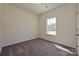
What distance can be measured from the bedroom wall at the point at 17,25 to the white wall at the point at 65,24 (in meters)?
0.91

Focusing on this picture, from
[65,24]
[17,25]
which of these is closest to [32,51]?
[65,24]

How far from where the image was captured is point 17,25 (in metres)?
3.54

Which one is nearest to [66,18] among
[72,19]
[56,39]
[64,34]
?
[72,19]

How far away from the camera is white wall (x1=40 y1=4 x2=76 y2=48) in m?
2.58

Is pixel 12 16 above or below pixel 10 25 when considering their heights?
above

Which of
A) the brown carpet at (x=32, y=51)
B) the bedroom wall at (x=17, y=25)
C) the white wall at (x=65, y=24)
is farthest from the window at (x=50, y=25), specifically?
the brown carpet at (x=32, y=51)

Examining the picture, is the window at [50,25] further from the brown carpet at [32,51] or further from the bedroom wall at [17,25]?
the brown carpet at [32,51]

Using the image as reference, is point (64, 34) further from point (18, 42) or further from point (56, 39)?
point (18, 42)

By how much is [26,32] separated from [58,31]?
A: 1.47 meters

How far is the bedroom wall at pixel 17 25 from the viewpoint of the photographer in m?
3.08

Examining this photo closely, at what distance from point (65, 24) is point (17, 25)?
74.4 inches

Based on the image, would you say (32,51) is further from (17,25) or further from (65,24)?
(17,25)

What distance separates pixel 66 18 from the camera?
2840 mm

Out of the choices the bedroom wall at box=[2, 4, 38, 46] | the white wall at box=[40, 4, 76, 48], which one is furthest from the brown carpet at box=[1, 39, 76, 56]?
the bedroom wall at box=[2, 4, 38, 46]
